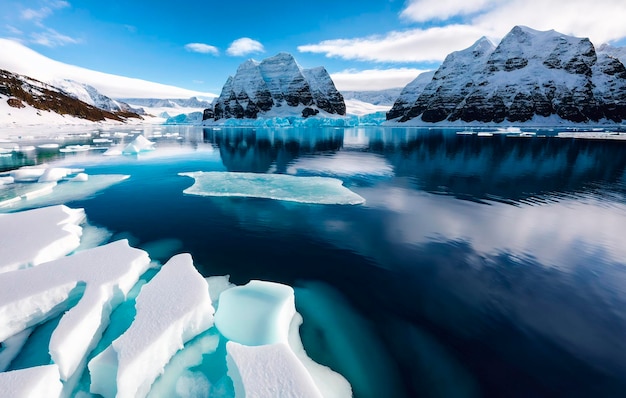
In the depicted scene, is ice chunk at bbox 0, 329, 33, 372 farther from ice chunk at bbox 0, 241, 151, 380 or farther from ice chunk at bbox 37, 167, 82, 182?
ice chunk at bbox 37, 167, 82, 182

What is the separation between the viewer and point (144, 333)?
431 centimetres

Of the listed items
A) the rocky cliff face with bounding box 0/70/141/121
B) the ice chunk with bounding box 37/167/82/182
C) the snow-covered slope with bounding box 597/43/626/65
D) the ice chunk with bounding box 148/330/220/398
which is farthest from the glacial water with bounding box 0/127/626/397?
the snow-covered slope with bounding box 597/43/626/65

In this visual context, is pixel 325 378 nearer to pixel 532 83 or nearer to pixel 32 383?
pixel 32 383

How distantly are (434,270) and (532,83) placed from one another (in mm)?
144510

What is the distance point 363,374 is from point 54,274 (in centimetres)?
632

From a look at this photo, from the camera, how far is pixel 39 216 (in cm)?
955

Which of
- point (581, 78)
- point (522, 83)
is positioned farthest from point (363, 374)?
point (581, 78)

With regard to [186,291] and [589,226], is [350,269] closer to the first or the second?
[186,291]

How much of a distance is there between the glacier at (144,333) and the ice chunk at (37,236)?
0.26 feet

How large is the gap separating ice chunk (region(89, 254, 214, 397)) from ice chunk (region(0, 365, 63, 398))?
1.24ft

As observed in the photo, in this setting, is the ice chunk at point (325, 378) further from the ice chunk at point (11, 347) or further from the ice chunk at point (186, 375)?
the ice chunk at point (11, 347)

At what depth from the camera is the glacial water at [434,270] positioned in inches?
191

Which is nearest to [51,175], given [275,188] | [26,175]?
[26,175]

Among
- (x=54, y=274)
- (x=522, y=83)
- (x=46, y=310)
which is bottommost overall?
(x=46, y=310)
